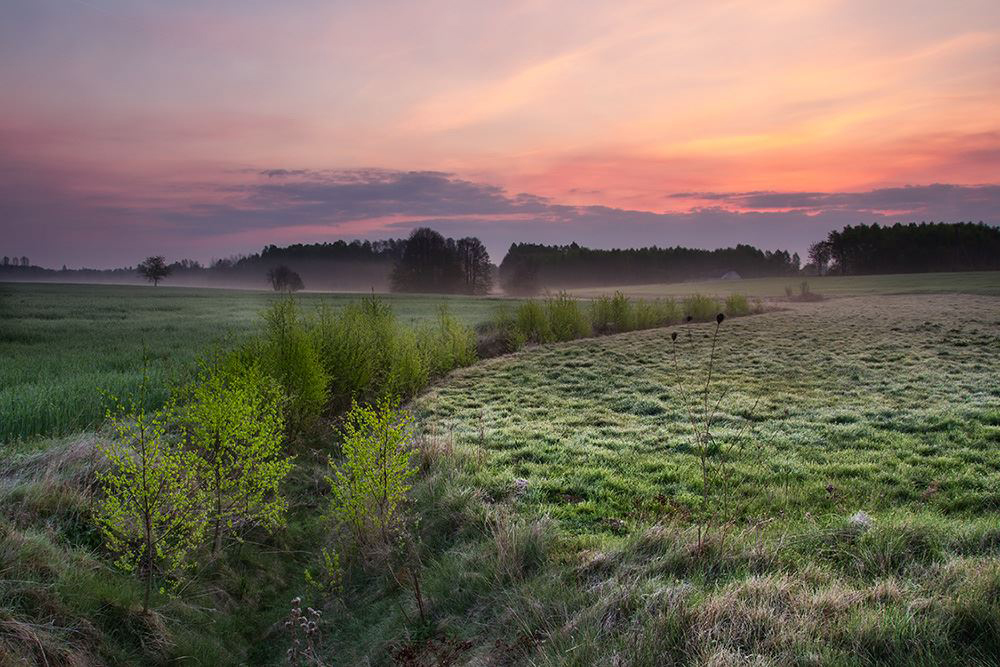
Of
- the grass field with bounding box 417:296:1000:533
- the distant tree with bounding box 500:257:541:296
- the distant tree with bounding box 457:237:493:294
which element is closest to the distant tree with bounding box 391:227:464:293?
the distant tree with bounding box 457:237:493:294

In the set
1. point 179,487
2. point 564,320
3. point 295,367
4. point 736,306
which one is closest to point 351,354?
point 295,367

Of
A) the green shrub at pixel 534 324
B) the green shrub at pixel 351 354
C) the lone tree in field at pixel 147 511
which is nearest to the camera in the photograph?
the lone tree in field at pixel 147 511

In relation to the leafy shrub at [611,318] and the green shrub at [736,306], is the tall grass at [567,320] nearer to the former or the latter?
the leafy shrub at [611,318]

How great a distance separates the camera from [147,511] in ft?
16.0

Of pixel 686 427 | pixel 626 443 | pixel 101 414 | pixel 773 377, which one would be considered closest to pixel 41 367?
pixel 101 414

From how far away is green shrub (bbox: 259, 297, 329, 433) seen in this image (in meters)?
9.69

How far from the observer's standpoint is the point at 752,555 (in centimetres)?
421

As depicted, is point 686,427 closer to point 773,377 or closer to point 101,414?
point 773,377

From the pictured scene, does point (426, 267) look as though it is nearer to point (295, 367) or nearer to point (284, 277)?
point (284, 277)

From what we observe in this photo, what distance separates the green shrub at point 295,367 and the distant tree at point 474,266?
67.3 m

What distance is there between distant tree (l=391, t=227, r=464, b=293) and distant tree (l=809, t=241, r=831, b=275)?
50812mm

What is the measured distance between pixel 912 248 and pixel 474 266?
56.2m

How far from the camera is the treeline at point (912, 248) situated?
69.5 m

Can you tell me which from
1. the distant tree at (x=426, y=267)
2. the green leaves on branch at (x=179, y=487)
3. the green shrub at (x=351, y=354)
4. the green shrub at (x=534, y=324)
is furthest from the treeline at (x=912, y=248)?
the green leaves on branch at (x=179, y=487)
